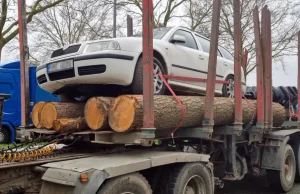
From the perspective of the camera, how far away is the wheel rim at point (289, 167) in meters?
7.09

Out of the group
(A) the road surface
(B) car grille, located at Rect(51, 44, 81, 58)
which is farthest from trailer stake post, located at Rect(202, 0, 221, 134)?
(A) the road surface

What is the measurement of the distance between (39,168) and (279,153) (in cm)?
464

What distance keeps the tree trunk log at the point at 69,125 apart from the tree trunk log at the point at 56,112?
18 cm

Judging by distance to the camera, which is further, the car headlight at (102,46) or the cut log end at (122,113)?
the car headlight at (102,46)

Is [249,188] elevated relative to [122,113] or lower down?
lower down

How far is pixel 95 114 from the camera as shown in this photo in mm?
4324

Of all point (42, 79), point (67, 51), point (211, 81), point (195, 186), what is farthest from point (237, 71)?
point (42, 79)

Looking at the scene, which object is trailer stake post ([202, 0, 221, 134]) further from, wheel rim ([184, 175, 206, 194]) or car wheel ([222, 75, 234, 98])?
car wheel ([222, 75, 234, 98])

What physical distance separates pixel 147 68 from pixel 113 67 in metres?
0.82

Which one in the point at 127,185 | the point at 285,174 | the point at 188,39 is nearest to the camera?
the point at 127,185

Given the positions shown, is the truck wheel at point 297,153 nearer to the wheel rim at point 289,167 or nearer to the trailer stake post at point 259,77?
the wheel rim at point 289,167

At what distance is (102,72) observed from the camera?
4.66 m

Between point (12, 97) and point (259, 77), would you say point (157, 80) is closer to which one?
point (259, 77)

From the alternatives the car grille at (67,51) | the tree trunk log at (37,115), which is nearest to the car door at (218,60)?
the car grille at (67,51)
